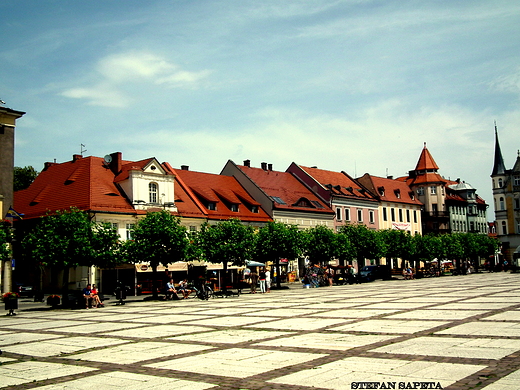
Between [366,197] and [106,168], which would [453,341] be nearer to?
[106,168]

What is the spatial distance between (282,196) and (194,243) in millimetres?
27090

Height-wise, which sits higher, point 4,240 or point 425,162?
point 425,162

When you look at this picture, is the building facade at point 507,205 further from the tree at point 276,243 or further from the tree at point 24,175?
the tree at point 24,175

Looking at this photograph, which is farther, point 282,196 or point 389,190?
point 389,190

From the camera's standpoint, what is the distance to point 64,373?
11.0 metres

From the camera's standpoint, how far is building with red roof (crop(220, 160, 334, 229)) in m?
61.3

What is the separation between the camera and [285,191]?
65.6m

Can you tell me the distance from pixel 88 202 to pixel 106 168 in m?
7.02

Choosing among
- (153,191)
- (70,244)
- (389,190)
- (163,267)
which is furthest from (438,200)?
(70,244)

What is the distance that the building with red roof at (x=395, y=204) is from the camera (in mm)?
78188

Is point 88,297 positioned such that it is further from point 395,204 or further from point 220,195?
point 395,204

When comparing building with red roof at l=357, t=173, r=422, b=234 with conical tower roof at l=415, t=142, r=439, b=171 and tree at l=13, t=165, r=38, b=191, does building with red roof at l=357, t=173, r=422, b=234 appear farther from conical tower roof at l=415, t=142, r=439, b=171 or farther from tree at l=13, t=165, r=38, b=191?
tree at l=13, t=165, r=38, b=191

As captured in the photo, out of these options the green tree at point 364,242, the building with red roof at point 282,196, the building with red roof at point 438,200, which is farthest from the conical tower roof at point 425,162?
the green tree at point 364,242

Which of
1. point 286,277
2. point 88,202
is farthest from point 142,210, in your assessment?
point 286,277
